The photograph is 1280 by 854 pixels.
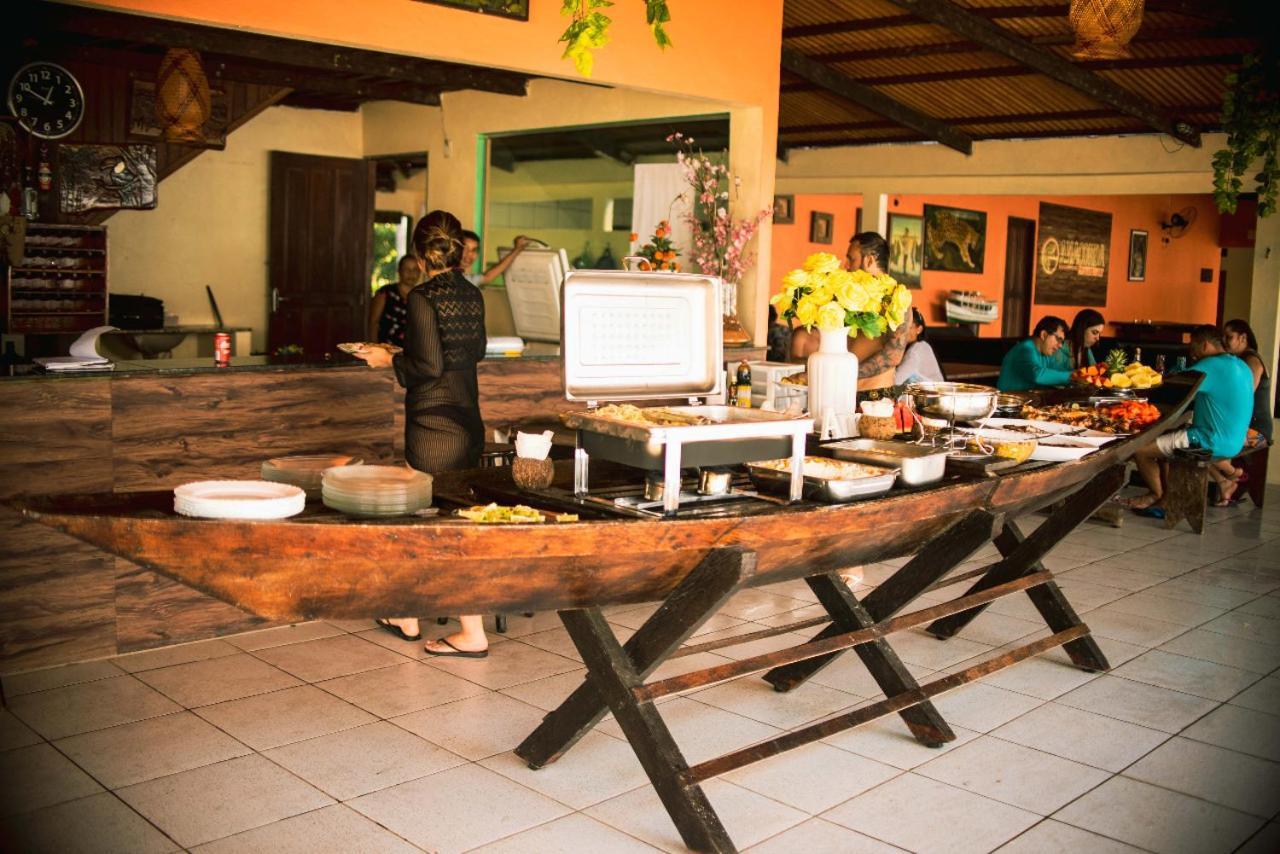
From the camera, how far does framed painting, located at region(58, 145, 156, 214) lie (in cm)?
877

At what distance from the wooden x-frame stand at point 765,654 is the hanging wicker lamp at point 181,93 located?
4258 millimetres

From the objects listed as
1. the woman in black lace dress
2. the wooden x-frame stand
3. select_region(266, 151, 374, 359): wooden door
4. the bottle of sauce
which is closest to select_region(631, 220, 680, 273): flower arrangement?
the bottle of sauce

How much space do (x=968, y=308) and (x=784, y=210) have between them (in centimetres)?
302

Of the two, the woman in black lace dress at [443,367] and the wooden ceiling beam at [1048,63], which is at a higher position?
the wooden ceiling beam at [1048,63]

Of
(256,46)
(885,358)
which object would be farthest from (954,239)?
(885,358)

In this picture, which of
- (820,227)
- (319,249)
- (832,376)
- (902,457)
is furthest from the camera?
(820,227)

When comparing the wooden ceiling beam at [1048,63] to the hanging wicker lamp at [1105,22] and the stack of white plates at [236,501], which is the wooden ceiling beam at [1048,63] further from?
the stack of white plates at [236,501]

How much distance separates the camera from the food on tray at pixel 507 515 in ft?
8.87

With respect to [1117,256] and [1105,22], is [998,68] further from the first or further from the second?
[1117,256]

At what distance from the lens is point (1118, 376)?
625 centimetres

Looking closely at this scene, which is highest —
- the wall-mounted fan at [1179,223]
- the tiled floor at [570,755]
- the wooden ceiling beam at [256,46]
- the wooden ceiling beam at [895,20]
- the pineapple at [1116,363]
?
the wooden ceiling beam at [895,20]

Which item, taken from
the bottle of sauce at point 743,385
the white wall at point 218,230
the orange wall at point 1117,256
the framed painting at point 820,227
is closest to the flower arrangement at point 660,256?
the bottle of sauce at point 743,385

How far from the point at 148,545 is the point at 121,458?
7.18 feet

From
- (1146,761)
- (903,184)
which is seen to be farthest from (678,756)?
(903,184)
